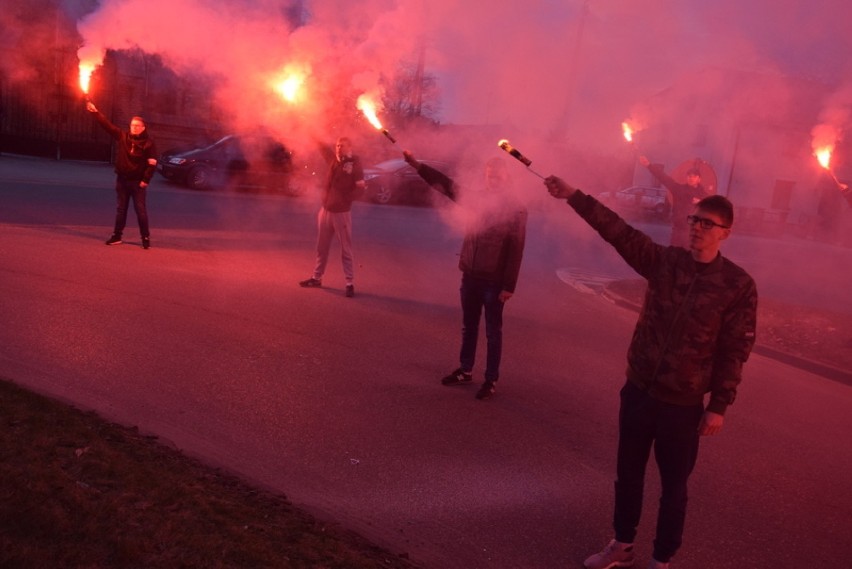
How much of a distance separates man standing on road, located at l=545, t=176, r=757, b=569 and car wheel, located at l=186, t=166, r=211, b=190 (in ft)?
68.8

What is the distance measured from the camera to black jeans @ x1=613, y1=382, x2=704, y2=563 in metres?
4.02

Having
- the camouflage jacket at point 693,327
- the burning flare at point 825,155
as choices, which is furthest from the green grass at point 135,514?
the burning flare at point 825,155

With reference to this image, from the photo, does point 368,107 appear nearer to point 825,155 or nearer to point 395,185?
point 825,155

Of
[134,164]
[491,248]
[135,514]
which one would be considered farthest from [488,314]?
[134,164]

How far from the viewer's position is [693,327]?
3.93 meters

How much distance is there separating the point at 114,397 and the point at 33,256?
577 cm

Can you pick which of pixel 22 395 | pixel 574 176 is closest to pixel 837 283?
pixel 574 176

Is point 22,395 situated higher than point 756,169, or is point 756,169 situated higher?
point 756,169

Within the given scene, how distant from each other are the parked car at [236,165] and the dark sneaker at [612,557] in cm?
2072

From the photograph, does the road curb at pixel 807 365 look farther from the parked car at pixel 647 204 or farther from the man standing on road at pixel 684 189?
the parked car at pixel 647 204

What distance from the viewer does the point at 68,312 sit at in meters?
8.35

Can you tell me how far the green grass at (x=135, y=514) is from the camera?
3.66m

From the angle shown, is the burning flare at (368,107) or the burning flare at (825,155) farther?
the burning flare at (825,155)

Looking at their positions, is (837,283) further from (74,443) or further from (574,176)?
(74,443)
